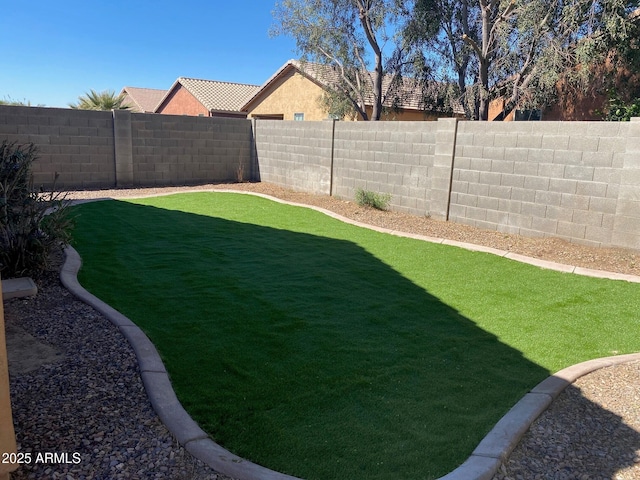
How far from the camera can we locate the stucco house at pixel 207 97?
31562mm

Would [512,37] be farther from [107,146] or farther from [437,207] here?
[107,146]

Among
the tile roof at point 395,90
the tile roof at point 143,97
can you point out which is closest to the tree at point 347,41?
the tile roof at point 395,90

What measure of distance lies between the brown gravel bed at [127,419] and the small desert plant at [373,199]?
7.14m

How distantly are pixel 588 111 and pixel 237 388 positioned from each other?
1679cm

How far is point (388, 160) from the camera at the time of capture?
10.9 m

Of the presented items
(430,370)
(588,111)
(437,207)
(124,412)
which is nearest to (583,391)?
(430,370)

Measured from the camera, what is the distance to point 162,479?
2564mm

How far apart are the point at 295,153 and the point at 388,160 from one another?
3687 mm

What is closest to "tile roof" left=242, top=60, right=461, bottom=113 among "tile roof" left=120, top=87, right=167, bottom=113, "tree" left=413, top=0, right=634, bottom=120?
"tree" left=413, top=0, right=634, bottom=120

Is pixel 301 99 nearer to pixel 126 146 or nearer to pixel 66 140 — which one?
pixel 126 146

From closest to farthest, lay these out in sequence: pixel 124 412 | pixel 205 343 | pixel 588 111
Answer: pixel 124 412, pixel 205 343, pixel 588 111

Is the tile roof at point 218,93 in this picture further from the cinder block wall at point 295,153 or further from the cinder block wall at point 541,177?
the cinder block wall at point 541,177

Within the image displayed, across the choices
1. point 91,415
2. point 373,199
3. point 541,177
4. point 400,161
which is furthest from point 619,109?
point 91,415

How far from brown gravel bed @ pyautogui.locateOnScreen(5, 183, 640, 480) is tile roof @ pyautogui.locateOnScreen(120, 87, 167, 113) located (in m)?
40.5
